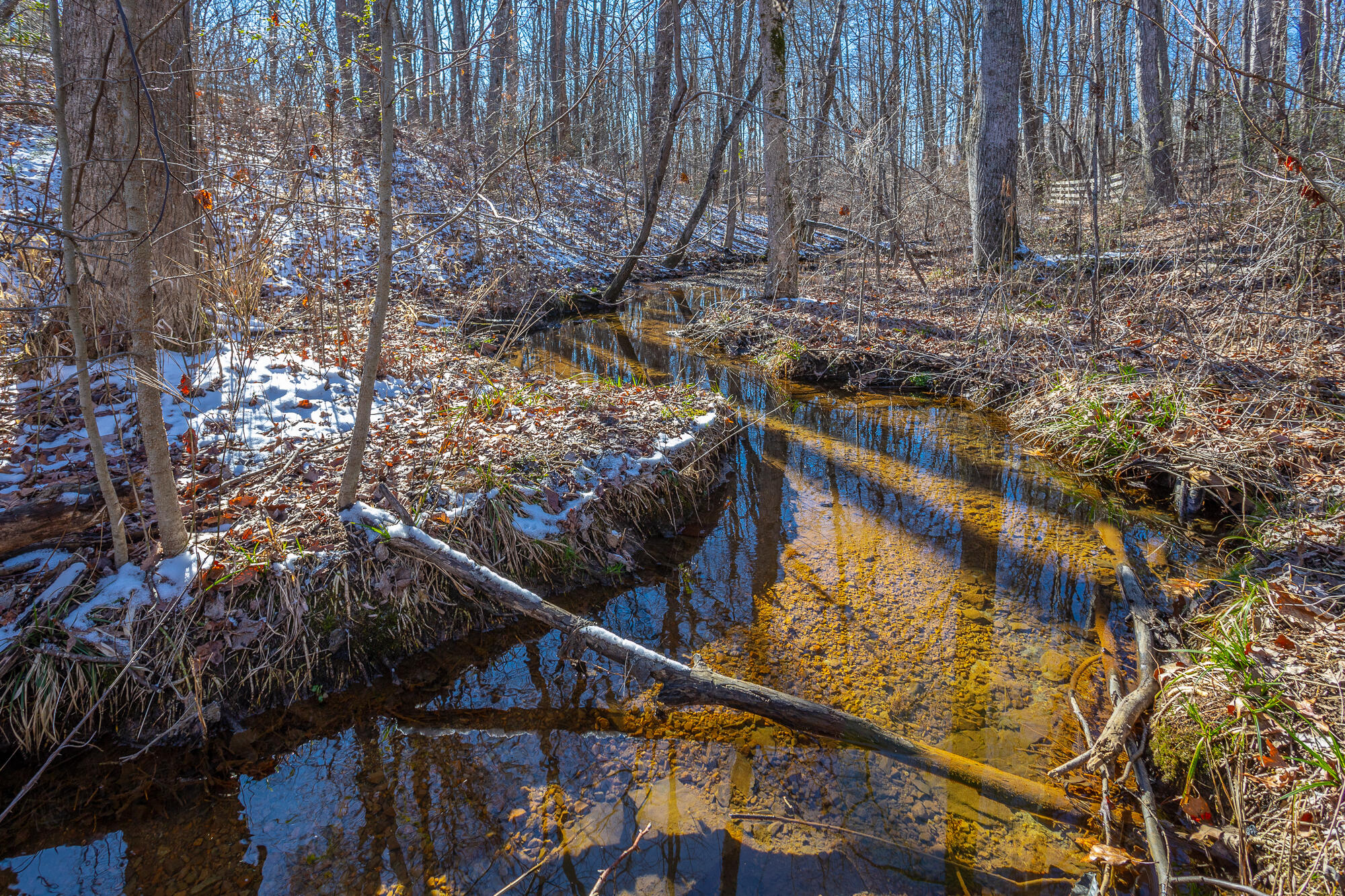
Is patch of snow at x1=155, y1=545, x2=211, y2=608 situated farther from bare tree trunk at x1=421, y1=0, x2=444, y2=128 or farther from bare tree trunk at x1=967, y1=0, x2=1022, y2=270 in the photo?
bare tree trunk at x1=421, y1=0, x2=444, y2=128

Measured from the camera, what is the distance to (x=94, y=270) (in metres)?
4.17

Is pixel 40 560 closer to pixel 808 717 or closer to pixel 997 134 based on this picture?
pixel 808 717

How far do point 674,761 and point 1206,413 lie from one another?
486cm

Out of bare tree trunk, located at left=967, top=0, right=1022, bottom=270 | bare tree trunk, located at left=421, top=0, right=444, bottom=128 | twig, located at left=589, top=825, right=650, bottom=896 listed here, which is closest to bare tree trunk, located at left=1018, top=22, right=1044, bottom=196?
bare tree trunk, located at left=967, top=0, right=1022, bottom=270

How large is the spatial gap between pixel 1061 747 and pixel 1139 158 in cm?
1590

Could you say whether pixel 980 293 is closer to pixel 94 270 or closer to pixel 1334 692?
pixel 1334 692

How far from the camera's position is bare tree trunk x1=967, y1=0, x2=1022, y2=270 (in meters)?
8.52

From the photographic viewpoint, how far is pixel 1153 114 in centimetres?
1221

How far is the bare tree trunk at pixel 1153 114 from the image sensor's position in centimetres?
1172

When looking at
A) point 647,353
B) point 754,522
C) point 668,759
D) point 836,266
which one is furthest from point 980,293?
point 668,759

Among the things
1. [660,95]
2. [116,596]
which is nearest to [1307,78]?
[660,95]

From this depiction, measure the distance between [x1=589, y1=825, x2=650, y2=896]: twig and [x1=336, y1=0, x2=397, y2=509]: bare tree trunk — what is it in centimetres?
211

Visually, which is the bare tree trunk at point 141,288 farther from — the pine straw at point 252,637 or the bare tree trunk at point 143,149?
the bare tree trunk at point 143,149

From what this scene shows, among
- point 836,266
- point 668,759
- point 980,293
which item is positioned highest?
point 836,266
